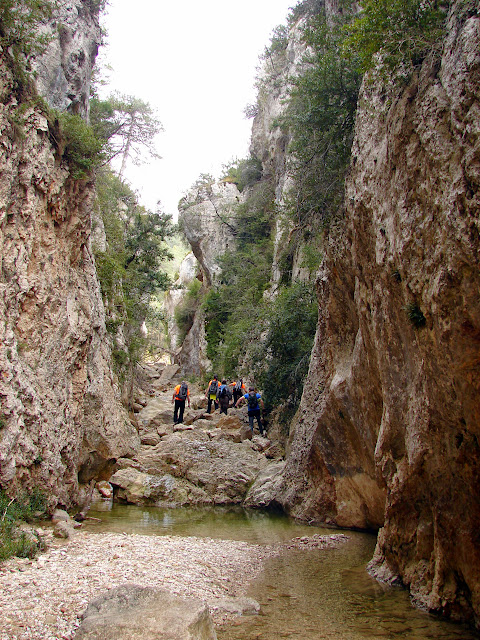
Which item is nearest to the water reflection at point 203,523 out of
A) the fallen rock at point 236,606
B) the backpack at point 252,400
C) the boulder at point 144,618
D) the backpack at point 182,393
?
the fallen rock at point 236,606

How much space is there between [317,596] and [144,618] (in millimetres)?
3224

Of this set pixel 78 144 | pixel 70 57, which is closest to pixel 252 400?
pixel 78 144

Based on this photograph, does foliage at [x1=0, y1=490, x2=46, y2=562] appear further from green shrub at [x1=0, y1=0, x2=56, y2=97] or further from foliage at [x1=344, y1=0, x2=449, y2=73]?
foliage at [x1=344, y1=0, x2=449, y2=73]

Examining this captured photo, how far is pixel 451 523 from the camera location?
5.38 meters

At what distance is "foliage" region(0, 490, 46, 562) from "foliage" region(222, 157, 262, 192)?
97.2ft

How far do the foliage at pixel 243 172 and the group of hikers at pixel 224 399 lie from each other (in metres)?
18.9

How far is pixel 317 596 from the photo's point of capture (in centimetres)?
590

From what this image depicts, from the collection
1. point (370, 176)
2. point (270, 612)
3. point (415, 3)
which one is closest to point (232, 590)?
point (270, 612)

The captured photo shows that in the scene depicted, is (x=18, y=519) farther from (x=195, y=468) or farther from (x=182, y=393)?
(x=182, y=393)

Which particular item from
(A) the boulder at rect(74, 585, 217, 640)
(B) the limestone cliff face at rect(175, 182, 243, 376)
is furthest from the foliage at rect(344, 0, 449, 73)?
(B) the limestone cliff face at rect(175, 182, 243, 376)

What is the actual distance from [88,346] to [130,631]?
30.3 ft

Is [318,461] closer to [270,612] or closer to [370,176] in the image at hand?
[270,612]

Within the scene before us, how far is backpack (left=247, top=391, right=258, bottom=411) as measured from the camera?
16.8 m

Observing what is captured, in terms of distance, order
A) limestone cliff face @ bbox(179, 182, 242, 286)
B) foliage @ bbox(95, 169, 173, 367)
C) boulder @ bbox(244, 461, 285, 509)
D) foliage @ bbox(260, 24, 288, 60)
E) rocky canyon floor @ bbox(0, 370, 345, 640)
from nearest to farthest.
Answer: rocky canyon floor @ bbox(0, 370, 345, 640) < boulder @ bbox(244, 461, 285, 509) < foliage @ bbox(95, 169, 173, 367) < foliage @ bbox(260, 24, 288, 60) < limestone cliff face @ bbox(179, 182, 242, 286)
